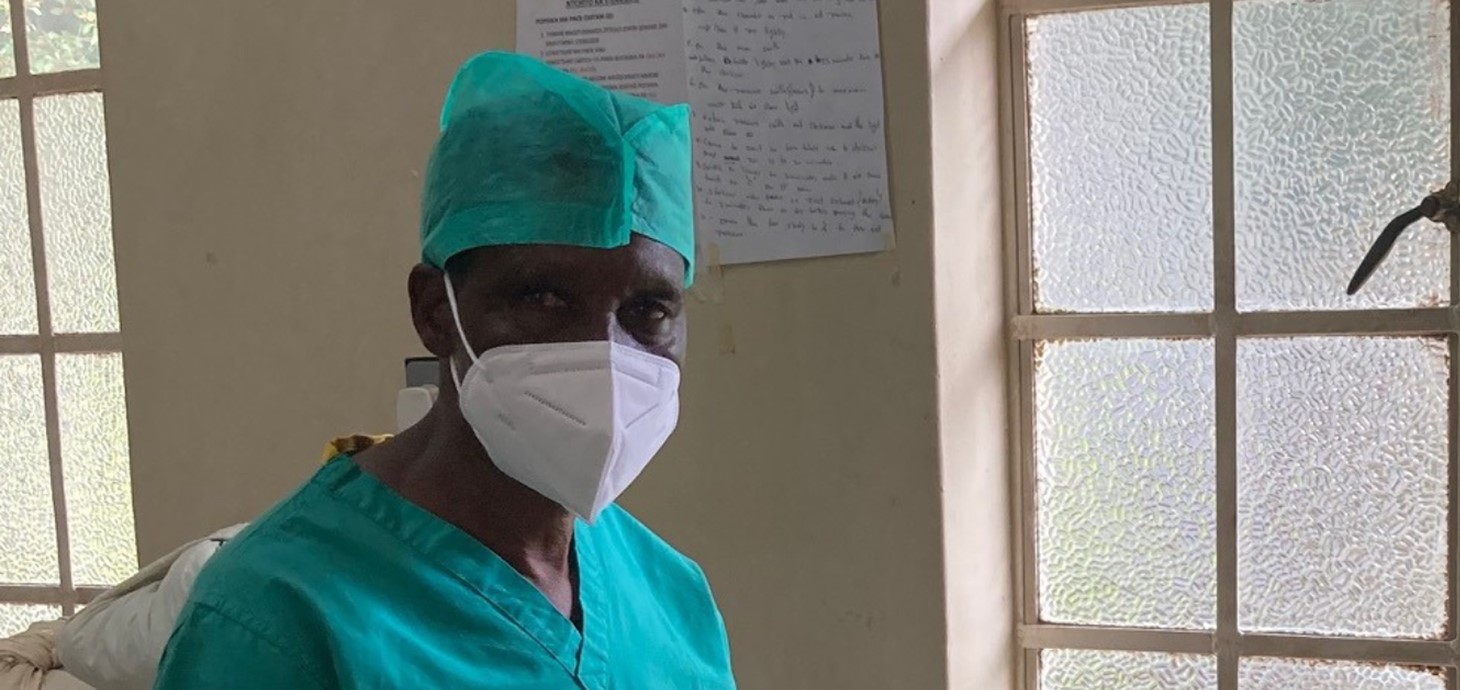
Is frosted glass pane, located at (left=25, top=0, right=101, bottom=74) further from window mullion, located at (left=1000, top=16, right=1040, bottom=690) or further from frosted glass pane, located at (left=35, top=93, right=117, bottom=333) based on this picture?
window mullion, located at (left=1000, top=16, right=1040, bottom=690)

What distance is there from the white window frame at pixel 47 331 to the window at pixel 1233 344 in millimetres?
1230

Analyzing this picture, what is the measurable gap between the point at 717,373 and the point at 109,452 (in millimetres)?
937

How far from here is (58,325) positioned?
1.83 metres

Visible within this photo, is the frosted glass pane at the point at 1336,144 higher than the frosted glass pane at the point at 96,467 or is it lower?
higher

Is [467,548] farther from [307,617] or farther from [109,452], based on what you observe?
[109,452]

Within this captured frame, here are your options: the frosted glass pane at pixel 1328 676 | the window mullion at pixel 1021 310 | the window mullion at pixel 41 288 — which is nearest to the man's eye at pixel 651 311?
the window mullion at pixel 1021 310

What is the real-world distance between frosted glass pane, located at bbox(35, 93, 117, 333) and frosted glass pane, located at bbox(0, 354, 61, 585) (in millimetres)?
110

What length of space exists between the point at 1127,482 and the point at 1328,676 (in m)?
0.30

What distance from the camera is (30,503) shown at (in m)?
1.90

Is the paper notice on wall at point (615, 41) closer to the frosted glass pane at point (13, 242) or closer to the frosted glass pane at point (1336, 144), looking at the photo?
the frosted glass pane at point (1336, 144)

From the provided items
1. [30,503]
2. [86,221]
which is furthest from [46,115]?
[30,503]

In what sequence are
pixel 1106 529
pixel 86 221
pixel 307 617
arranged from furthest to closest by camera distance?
pixel 86 221
pixel 1106 529
pixel 307 617

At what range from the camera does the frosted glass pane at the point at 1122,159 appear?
1.47 meters

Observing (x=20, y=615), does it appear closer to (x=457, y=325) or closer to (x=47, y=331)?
(x=47, y=331)
